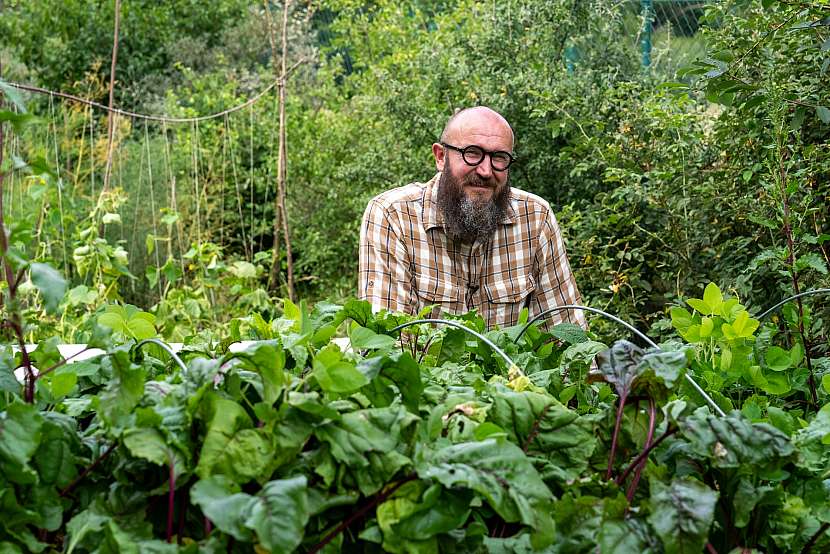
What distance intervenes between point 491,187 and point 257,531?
290 centimetres

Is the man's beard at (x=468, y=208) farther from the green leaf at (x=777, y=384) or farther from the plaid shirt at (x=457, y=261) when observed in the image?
the green leaf at (x=777, y=384)

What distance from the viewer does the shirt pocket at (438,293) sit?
11.9 ft

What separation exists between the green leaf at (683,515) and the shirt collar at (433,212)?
8.76 ft

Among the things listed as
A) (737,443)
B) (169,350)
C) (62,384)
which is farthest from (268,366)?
(737,443)

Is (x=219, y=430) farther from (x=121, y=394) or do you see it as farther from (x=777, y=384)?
(x=777, y=384)

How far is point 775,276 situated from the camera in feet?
11.6

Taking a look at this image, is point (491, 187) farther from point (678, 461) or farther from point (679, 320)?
point (678, 461)

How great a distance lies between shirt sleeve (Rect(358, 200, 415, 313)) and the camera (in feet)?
11.8

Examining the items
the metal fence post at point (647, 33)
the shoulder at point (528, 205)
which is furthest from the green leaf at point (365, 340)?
the metal fence post at point (647, 33)

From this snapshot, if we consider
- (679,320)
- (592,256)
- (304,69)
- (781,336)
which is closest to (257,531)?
(679,320)

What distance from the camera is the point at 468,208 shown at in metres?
3.66

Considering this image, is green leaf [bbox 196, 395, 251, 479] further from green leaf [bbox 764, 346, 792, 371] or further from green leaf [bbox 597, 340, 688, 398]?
green leaf [bbox 764, 346, 792, 371]

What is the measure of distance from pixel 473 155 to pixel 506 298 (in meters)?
0.54

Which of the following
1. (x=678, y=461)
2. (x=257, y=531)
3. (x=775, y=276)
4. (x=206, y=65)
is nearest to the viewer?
(x=257, y=531)
